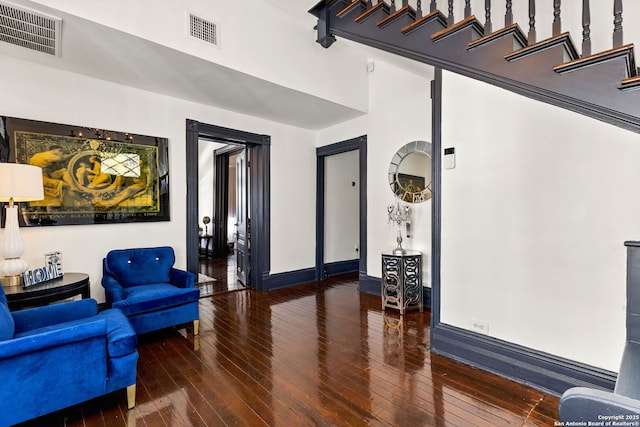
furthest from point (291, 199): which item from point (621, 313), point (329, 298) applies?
point (621, 313)

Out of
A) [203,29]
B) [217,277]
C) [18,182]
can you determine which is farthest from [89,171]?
[217,277]

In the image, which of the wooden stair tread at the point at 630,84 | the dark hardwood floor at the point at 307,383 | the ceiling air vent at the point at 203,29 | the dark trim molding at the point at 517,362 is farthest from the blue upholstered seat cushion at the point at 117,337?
the wooden stair tread at the point at 630,84

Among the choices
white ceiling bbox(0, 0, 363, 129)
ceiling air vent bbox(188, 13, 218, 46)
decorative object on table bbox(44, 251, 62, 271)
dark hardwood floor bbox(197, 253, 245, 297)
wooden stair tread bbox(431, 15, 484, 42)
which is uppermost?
ceiling air vent bbox(188, 13, 218, 46)

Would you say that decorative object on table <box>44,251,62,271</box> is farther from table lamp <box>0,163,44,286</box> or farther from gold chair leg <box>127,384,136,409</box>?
gold chair leg <box>127,384,136,409</box>

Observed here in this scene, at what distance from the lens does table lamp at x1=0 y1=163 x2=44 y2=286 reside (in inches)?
93.7

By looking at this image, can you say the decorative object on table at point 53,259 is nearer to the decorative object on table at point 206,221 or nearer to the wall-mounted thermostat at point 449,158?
the wall-mounted thermostat at point 449,158

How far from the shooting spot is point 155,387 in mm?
2213

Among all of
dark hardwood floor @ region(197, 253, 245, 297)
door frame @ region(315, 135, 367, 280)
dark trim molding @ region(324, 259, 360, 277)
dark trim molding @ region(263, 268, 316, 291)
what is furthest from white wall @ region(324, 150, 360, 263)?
dark hardwood floor @ region(197, 253, 245, 297)

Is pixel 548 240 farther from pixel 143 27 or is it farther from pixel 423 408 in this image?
pixel 143 27

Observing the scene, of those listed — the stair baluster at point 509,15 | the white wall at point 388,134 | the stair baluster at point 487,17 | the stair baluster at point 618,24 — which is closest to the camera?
the stair baluster at point 618,24

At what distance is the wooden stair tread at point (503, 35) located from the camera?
1979mm

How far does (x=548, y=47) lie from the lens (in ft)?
6.19

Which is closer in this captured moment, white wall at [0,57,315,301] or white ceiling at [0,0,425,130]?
white ceiling at [0,0,425,130]

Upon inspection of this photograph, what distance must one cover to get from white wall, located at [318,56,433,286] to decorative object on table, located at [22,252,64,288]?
373 centimetres
